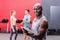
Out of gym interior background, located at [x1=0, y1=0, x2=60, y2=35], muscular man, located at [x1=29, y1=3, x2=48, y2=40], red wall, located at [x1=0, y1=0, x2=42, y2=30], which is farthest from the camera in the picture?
red wall, located at [x1=0, y1=0, x2=42, y2=30]

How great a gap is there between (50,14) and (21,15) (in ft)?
6.81

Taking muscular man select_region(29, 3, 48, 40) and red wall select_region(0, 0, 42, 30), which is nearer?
muscular man select_region(29, 3, 48, 40)

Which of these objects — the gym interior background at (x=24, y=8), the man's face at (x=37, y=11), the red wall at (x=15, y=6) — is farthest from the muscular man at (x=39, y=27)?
the red wall at (x=15, y=6)

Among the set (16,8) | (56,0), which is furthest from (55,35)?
(16,8)

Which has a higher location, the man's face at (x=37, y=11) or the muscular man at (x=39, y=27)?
the man's face at (x=37, y=11)

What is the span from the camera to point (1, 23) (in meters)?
13.0

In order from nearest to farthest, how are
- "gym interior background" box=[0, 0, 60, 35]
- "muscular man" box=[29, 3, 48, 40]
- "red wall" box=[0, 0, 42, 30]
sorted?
"muscular man" box=[29, 3, 48, 40] < "gym interior background" box=[0, 0, 60, 35] < "red wall" box=[0, 0, 42, 30]

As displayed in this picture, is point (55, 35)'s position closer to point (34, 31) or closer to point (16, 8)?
point (16, 8)

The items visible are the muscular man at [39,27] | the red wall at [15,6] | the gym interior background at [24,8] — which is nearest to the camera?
the muscular man at [39,27]

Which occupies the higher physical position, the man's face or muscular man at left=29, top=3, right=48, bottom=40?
the man's face

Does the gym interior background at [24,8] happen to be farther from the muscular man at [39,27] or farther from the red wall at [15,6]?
the muscular man at [39,27]

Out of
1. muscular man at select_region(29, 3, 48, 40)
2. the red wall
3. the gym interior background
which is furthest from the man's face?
the red wall

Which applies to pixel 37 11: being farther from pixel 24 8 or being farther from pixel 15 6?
pixel 15 6

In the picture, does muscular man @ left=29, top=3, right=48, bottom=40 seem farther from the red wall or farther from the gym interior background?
the red wall
